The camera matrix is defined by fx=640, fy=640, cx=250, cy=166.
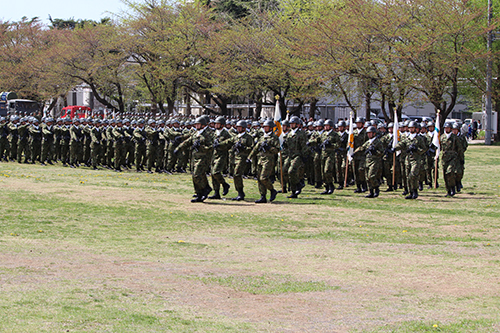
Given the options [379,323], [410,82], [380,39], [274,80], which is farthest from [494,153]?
[379,323]

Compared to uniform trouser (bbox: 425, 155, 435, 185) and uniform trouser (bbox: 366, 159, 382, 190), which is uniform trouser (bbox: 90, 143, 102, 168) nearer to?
uniform trouser (bbox: 366, 159, 382, 190)

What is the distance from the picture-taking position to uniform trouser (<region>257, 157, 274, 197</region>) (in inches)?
599

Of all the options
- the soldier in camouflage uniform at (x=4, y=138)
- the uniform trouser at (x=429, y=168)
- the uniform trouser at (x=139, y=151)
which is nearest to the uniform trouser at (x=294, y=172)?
the uniform trouser at (x=429, y=168)

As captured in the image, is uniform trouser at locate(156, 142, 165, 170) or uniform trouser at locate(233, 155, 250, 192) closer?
uniform trouser at locate(233, 155, 250, 192)

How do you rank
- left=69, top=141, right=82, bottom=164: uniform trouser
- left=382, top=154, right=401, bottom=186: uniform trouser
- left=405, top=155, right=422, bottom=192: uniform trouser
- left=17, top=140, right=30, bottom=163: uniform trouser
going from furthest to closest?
left=17, top=140, right=30, bottom=163: uniform trouser → left=69, top=141, right=82, bottom=164: uniform trouser → left=382, top=154, right=401, bottom=186: uniform trouser → left=405, top=155, right=422, bottom=192: uniform trouser

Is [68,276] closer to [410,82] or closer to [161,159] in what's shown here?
[161,159]

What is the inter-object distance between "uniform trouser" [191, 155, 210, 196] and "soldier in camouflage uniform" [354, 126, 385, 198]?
460 centimetres

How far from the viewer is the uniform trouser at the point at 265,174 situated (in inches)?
599

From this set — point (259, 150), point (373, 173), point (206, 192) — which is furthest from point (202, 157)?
point (373, 173)

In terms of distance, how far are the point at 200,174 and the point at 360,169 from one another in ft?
17.5

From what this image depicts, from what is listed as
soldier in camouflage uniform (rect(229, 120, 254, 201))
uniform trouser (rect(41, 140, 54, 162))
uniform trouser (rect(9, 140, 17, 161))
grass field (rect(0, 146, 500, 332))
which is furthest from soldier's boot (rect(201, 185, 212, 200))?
uniform trouser (rect(9, 140, 17, 161))

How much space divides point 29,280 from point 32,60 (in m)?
51.8

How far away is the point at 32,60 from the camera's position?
2176 inches

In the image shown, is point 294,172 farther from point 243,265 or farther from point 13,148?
point 13,148
